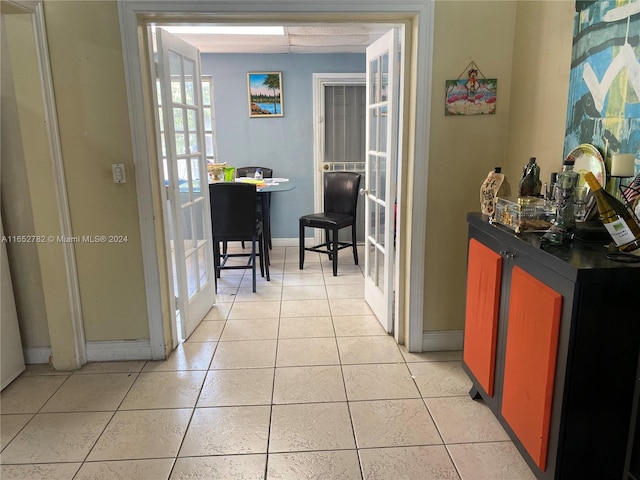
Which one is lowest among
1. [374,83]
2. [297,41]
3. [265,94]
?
[374,83]

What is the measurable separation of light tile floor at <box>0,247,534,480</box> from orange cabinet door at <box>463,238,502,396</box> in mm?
246

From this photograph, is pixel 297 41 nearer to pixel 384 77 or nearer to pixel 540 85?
pixel 384 77

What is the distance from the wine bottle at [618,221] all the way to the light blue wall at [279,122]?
163 inches

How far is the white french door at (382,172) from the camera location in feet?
9.01

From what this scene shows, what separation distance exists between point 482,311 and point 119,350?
2.09 meters

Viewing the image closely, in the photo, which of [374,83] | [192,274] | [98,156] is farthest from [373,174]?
[98,156]

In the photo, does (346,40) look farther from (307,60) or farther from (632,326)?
(632,326)

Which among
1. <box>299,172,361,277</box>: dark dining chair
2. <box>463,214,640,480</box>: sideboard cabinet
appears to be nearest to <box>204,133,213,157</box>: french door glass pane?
<box>299,172,361,277</box>: dark dining chair

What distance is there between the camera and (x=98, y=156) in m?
2.46

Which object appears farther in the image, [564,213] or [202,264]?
[202,264]

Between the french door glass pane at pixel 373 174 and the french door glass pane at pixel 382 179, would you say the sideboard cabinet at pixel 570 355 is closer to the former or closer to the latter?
the french door glass pane at pixel 382 179

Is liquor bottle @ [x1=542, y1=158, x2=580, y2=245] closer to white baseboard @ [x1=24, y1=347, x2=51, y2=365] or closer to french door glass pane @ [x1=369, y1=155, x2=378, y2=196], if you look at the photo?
french door glass pane @ [x1=369, y1=155, x2=378, y2=196]

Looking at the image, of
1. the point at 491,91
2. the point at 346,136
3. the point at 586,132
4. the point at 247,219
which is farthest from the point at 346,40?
the point at 586,132

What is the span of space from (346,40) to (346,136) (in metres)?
1.14
